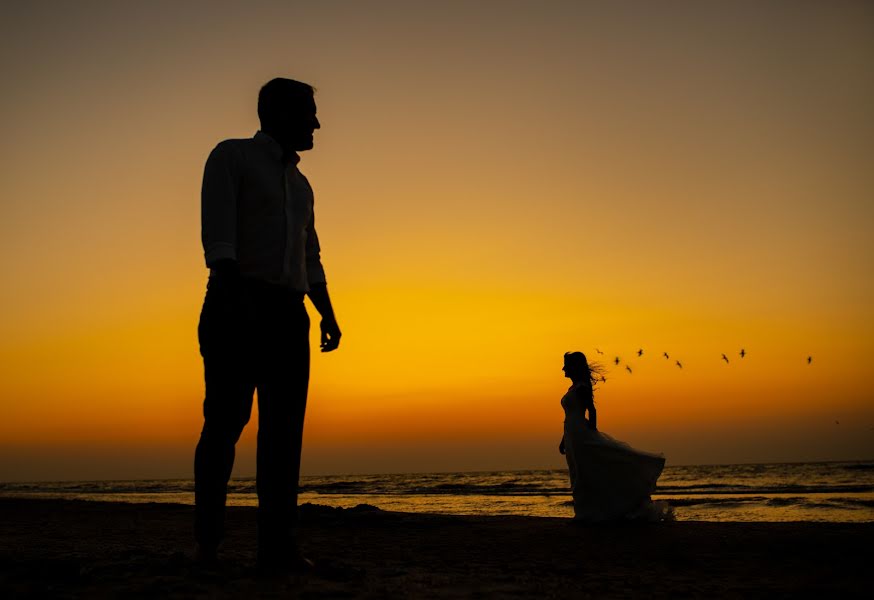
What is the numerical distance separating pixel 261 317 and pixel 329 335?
2.32ft

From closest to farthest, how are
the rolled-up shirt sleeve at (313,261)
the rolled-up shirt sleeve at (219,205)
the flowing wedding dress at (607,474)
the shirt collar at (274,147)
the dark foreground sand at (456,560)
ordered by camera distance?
the dark foreground sand at (456,560) → the rolled-up shirt sleeve at (219,205) → the shirt collar at (274,147) → the rolled-up shirt sleeve at (313,261) → the flowing wedding dress at (607,474)

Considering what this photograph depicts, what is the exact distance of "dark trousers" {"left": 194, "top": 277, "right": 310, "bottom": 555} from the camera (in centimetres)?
329

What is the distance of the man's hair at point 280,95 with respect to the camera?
363 centimetres

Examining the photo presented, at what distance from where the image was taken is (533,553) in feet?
16.5

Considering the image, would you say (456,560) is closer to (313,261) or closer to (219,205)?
(313,261)

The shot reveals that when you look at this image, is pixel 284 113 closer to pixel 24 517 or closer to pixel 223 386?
pixel 223 386

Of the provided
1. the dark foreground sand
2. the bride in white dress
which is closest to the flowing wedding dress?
the bride in white dress

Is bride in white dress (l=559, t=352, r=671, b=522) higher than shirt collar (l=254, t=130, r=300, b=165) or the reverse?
the reverse

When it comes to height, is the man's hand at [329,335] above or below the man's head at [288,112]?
below

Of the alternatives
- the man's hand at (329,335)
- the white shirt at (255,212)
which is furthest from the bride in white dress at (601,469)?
the white shirt at (255,212)

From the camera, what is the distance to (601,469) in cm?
888

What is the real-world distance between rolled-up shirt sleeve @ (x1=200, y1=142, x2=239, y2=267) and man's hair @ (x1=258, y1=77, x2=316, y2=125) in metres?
0.33

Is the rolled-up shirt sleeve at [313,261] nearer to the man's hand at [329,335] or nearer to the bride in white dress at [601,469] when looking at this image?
the man's hand at [329,335]

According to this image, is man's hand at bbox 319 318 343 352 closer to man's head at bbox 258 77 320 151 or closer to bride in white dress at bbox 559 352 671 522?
man's head at bbox 258 77 320 151
